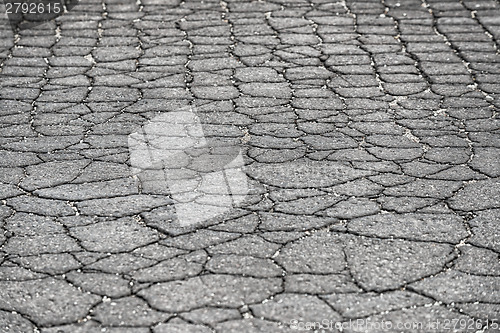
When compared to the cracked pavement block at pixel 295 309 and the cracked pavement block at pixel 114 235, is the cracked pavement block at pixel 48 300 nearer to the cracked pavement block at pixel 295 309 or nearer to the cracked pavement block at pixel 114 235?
the cracked pavement block at pixel 114 235

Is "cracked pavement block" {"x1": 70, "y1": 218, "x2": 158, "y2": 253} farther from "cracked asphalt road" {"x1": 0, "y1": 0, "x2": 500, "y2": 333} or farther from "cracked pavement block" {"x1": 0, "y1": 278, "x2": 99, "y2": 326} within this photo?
"cracked pavement block" {"x1": 0, "y1": 278, "x2": 99, "y2": 326}

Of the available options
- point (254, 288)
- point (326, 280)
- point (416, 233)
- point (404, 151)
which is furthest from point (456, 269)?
point (404, 151)

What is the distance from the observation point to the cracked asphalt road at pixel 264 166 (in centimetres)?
397

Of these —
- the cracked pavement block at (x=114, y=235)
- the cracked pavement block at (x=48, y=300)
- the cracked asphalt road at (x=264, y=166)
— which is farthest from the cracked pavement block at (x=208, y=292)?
the cracked pavement block at (x=114, y=235)

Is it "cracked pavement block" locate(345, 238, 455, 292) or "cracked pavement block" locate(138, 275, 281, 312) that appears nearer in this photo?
"cracked pavement block" locate(138, 275, 281, 312)

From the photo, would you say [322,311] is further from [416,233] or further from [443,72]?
[443,72]

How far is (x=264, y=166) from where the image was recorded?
5.24 meters

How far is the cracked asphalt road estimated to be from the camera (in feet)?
13.0

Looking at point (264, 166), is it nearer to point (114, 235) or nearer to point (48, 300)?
point (114, 235)

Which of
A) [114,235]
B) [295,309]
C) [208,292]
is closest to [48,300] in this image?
[114,235]

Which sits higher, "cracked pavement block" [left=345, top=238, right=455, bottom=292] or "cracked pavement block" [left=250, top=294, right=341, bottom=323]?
"cracked pavement block" [left=250, top=294, right=341, bottom=323]

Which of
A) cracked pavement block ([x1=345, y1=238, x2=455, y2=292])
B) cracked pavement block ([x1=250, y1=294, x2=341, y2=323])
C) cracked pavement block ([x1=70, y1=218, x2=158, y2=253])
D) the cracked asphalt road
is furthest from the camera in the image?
cracked pavement block ([x1=70, y1=218, x2=158, y2=253])

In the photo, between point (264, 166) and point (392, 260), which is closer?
point (392, 260)

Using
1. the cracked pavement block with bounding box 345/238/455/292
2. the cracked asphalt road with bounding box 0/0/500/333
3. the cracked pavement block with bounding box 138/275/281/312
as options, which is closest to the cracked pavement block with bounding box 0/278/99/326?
the cracked asphalt road with bounding box 0/0/500/333
